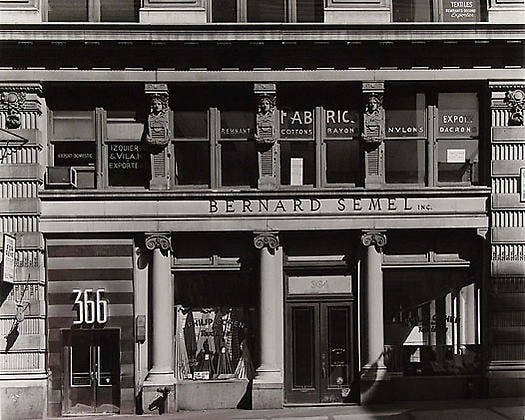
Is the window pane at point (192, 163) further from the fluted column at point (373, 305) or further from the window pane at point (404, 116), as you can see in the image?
the window pane at point (404, 116)

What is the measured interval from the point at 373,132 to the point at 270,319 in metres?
5.62

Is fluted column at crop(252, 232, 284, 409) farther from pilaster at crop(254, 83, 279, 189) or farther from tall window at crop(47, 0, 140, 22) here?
tall window at crop(47, 0, 140, 22)

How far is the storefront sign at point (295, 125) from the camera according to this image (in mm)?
19984

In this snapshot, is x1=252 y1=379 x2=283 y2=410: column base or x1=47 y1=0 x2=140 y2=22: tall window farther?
x1=47 y1=0 x2=140 y2=22: tall window

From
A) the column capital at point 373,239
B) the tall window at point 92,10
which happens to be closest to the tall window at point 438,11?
the column capital at point 373,239

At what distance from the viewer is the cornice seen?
18.8 meters

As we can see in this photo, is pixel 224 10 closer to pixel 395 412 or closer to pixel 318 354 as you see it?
pixel 318 354

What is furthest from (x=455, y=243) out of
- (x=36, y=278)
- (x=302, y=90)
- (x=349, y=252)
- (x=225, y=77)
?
(x=36, y=278)

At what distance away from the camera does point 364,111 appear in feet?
64.6

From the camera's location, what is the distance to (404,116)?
20078mm

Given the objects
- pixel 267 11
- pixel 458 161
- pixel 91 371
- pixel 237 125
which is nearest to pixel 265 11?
pixel 267 11

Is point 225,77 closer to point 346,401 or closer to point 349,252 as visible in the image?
point 349,252

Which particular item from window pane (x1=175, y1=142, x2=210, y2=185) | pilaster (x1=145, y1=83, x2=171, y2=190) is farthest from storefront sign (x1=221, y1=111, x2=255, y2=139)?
pilaster (x1=145, y1=83, x2=171, y2=190)

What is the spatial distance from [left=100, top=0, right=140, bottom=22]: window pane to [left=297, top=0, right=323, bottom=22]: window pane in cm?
436
